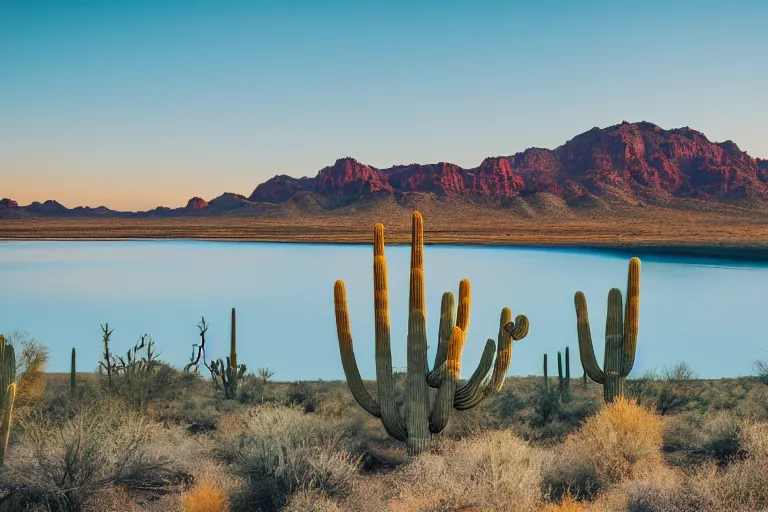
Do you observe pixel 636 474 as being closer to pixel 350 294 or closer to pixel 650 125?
pixel 350 294

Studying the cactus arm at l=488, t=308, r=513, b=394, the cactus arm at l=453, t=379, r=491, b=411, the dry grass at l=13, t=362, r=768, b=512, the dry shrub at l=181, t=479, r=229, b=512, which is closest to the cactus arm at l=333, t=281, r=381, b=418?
the dry grass at l=13, t=362, r=768, b=512

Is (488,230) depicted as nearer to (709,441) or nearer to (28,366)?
(28,366)

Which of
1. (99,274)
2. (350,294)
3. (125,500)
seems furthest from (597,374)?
(99,274)

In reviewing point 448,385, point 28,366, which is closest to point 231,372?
point 28,366

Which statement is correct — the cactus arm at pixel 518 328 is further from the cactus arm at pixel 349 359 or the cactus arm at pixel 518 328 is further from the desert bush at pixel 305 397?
the desert bush at pixel 305 397

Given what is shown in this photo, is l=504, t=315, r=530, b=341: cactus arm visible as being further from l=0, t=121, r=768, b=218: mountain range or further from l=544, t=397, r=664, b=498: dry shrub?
l=0, t=121, r=768, b=218: mountain range

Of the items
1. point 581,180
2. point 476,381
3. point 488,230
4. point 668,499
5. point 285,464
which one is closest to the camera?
point 668,499
